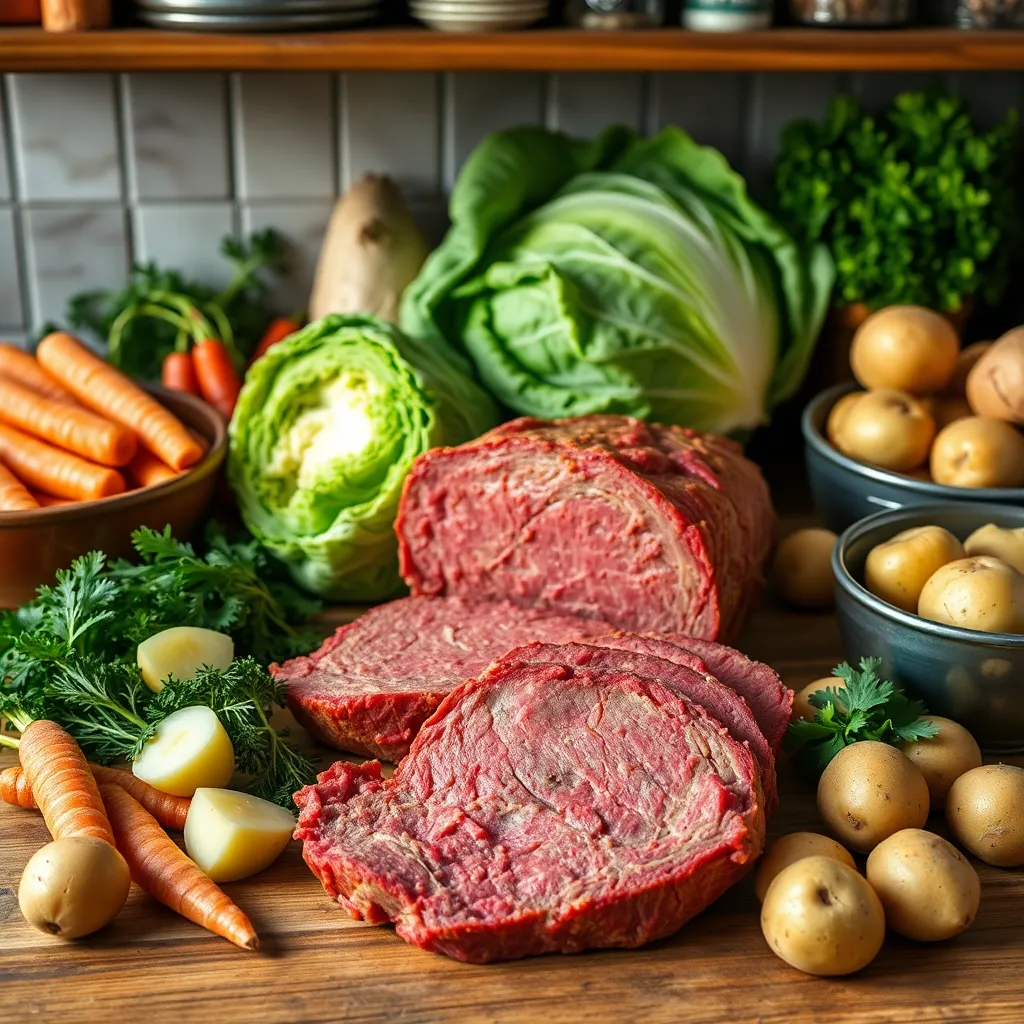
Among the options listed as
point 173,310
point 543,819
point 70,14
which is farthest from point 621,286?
point 543,819

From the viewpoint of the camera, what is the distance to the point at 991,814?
77.0 inches

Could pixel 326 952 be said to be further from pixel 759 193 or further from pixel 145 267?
pixel 759 193

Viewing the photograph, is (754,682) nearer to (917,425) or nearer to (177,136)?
(917,425)

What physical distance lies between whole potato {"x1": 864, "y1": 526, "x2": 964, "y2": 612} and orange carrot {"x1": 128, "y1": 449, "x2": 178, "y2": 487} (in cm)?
148

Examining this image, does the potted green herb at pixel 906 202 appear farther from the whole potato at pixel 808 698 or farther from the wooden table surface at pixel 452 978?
the wooden table surface at pixel 452 978

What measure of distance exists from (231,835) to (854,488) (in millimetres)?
1524

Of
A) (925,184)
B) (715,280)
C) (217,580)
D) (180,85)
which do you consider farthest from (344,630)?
(925,184)

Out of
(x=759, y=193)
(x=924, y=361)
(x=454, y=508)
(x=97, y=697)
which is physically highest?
(x=759, y=193)

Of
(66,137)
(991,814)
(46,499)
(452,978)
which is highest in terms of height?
(66,137)

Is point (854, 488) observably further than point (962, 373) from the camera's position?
No

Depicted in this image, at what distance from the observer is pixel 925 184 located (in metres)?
3.15

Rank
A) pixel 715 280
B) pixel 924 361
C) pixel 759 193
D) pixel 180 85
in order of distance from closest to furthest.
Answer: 1. pixel 924 361
2. pixel 715 280
3. pixel 180 85
4. pixel 759 193

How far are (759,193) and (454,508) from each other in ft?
5.05

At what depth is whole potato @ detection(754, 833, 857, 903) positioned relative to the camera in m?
1.86
